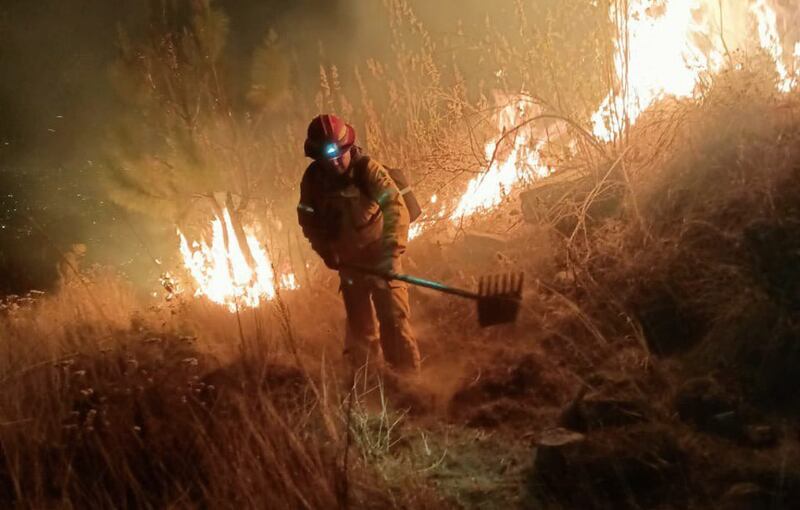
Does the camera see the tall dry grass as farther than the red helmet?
No

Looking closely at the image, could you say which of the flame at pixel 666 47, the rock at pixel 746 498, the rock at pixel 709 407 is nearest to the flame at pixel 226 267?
the flame at pixel 666 47

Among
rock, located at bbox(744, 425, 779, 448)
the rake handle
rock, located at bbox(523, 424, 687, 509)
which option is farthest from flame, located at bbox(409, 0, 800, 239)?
rock, located at bbox(744, 425, 779, 448)

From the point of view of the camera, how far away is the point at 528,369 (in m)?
4.34

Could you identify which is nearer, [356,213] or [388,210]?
[388,210]

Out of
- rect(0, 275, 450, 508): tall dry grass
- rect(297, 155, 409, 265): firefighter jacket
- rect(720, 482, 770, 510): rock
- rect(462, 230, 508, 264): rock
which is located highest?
rect(297, 155, 409, 265): firefighter jacket

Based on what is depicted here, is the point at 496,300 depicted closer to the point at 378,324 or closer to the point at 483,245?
the point at 378,324

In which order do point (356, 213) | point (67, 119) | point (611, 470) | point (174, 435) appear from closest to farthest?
1. point (611, 470)
2. point (174, 435)
3. point (356, 213)
4. point (67, 119)

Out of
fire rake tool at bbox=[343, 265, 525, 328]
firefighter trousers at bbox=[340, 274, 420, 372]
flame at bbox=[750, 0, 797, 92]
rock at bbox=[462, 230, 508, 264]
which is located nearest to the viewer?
fire rake tool at bbox=[343, 265, 525, 328]

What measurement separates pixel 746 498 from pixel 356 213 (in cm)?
298

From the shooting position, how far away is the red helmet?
4.53 metres

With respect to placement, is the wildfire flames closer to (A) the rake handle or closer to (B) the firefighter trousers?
(B) the firefighter trousers

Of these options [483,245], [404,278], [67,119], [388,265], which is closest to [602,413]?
[404,278]

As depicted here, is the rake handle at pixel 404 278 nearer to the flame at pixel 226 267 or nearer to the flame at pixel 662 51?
the flame at pixel 226 267

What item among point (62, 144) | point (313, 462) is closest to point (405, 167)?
point (313, 462)
